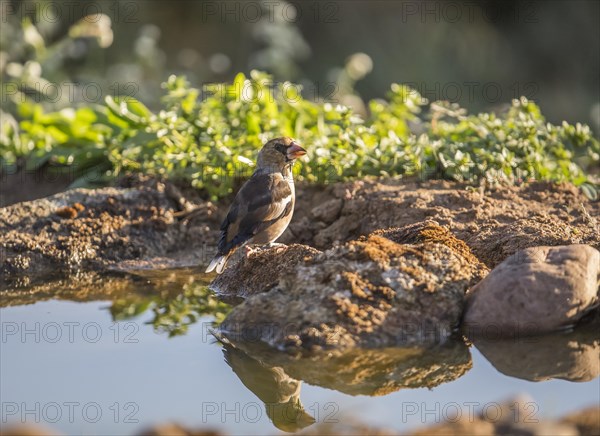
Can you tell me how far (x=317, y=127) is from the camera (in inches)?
316

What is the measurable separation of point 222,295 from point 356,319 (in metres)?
1.51

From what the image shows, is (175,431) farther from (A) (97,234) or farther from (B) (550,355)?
(A) (97,234)

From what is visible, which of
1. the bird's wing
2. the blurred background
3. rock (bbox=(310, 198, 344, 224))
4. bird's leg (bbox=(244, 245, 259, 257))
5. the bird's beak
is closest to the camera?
bird's leg (bbox=(244, 245, 259, 257))

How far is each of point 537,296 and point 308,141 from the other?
327 centimetres

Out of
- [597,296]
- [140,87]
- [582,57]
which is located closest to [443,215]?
[597,296]

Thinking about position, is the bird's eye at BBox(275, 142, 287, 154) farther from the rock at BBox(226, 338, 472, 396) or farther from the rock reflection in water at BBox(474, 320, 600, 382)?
the rock reflection in water at BBox(474, 320, 600, 382)

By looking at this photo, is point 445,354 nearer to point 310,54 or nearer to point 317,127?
point 317,127

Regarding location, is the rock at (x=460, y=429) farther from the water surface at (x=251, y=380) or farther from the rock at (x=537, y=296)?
the rock at (x=537, y=296)

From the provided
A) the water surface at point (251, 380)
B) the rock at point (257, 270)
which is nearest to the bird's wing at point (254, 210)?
the rock at point (257, 270)

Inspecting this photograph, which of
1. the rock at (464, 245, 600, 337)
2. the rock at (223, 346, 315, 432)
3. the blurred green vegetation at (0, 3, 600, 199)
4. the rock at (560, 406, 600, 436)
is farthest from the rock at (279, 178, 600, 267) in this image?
the rock at (560, 406, 600, 436)

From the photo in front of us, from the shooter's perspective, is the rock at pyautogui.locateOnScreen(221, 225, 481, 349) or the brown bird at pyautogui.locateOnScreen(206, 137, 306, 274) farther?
the brown bird at pyautogui.locateOnScreen(206, 137, 306, 274)

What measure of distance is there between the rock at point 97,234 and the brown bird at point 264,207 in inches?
34.5

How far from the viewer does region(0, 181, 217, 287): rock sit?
22.1 feet

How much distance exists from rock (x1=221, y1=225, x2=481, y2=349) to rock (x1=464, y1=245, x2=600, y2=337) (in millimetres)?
215
